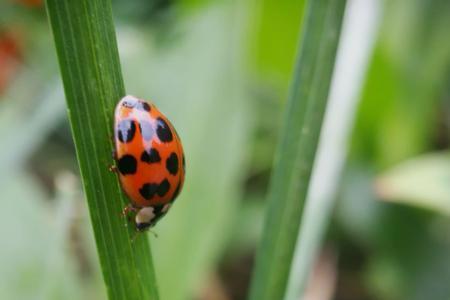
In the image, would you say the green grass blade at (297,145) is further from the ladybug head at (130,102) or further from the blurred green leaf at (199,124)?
the blurred green leaf at (199,124)

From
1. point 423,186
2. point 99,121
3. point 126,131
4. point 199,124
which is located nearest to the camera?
point 99,121

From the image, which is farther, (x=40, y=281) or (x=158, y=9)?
(x=158, y=9)

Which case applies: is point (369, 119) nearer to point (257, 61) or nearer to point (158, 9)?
point (257, 61)

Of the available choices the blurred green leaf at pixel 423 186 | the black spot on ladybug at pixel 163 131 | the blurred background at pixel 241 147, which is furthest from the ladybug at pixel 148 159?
the blurred green leaf at pixel 423 186

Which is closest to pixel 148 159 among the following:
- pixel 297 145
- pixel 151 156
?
pixel 151 156

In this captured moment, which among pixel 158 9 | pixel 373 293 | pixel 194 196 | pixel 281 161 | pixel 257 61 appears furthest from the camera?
pixel 158 9

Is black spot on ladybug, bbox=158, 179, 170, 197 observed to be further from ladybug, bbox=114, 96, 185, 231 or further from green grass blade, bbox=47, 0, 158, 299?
green grass blade, bbox=47, 0, 158, 299

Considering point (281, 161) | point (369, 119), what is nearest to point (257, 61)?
point (369, 119)

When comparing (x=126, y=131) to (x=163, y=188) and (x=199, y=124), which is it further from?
(x=199, y=124)
